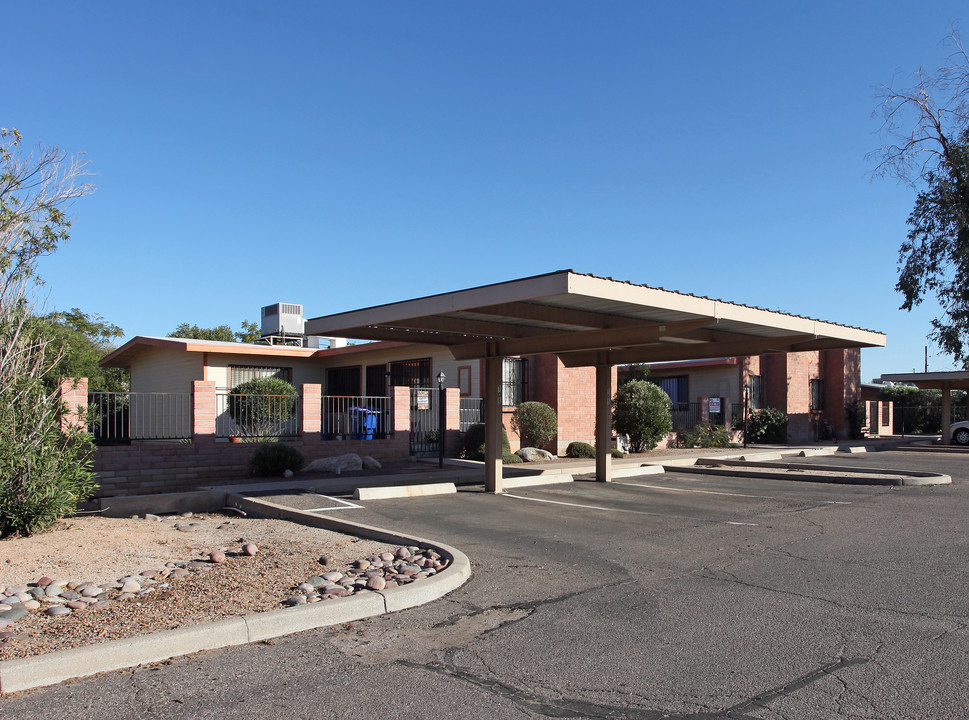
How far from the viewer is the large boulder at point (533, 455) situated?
2084cm

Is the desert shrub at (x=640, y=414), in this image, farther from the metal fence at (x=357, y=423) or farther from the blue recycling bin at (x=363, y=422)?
the blue recycling bin at (x=363, y=422)

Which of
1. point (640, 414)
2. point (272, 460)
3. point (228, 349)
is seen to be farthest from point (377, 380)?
point (272, 460)

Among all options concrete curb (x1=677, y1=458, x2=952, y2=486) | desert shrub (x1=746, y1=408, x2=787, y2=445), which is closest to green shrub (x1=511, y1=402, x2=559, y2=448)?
concrete curb (x1=677, y1=458, x2=952, y2=486)

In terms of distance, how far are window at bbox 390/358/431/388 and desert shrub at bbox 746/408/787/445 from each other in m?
14.2

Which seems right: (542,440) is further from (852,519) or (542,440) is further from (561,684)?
(561,684)

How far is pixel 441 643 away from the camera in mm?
5328

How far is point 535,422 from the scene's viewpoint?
21641 mm

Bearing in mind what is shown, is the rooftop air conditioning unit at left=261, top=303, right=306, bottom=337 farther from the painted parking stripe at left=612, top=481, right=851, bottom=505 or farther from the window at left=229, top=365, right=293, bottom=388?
the painted parking stripe at left=612, top=481, right=851, bottom=505

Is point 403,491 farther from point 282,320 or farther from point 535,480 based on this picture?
point 282,320

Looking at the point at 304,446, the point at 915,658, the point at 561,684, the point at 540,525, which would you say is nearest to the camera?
the point at 561,684

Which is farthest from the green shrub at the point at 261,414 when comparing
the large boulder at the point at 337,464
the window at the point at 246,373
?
Answer: the window at the point at 246,373

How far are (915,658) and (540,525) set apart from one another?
570 cm

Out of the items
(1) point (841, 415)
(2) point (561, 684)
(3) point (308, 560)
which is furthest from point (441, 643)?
(1) point (841, 415)

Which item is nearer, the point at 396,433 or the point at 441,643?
the point at 441,643
